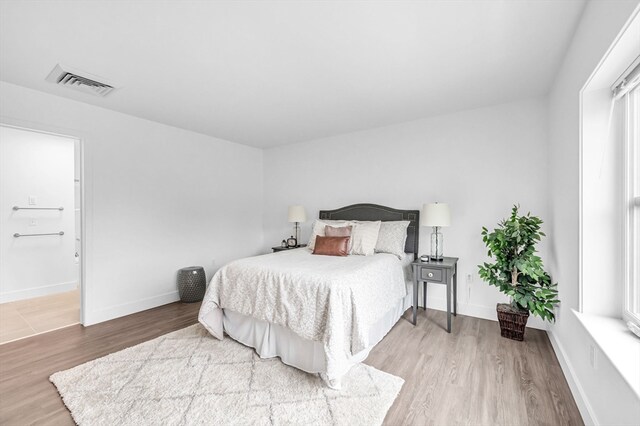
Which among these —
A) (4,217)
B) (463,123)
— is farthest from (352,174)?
(4,217)

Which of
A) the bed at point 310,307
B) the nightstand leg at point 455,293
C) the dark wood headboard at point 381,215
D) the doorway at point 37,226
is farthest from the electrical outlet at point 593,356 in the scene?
the doorway at point 37,226

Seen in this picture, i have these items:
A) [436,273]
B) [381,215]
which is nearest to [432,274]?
[436,273]

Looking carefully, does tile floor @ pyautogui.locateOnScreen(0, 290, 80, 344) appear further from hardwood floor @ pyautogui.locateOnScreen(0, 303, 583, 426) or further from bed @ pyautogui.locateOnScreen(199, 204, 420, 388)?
bed @ pyautogui.locateOnScreen(199, 204, 420, 388)

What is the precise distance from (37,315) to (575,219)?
5733 millimetres

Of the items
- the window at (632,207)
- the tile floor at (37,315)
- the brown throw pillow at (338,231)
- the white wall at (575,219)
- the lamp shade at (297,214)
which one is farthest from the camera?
the lamp shade at (297,214)

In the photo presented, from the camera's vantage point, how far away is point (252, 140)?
192 inches

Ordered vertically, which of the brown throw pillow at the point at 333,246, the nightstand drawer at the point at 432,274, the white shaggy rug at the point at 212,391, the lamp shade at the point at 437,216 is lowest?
the white shaggy rug at the point at 212,391

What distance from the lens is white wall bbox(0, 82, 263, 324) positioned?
3.24 meters

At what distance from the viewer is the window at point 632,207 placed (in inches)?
60.7

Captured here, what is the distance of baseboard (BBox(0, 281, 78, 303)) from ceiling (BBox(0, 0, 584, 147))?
3234 mm

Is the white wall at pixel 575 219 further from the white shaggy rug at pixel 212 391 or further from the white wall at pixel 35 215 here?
the white wall at pixel 35 215

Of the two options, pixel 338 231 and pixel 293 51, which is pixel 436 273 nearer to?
pixel 338 231

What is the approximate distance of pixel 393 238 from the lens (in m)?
3.51

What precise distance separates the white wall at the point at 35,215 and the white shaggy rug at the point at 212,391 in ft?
10.4
